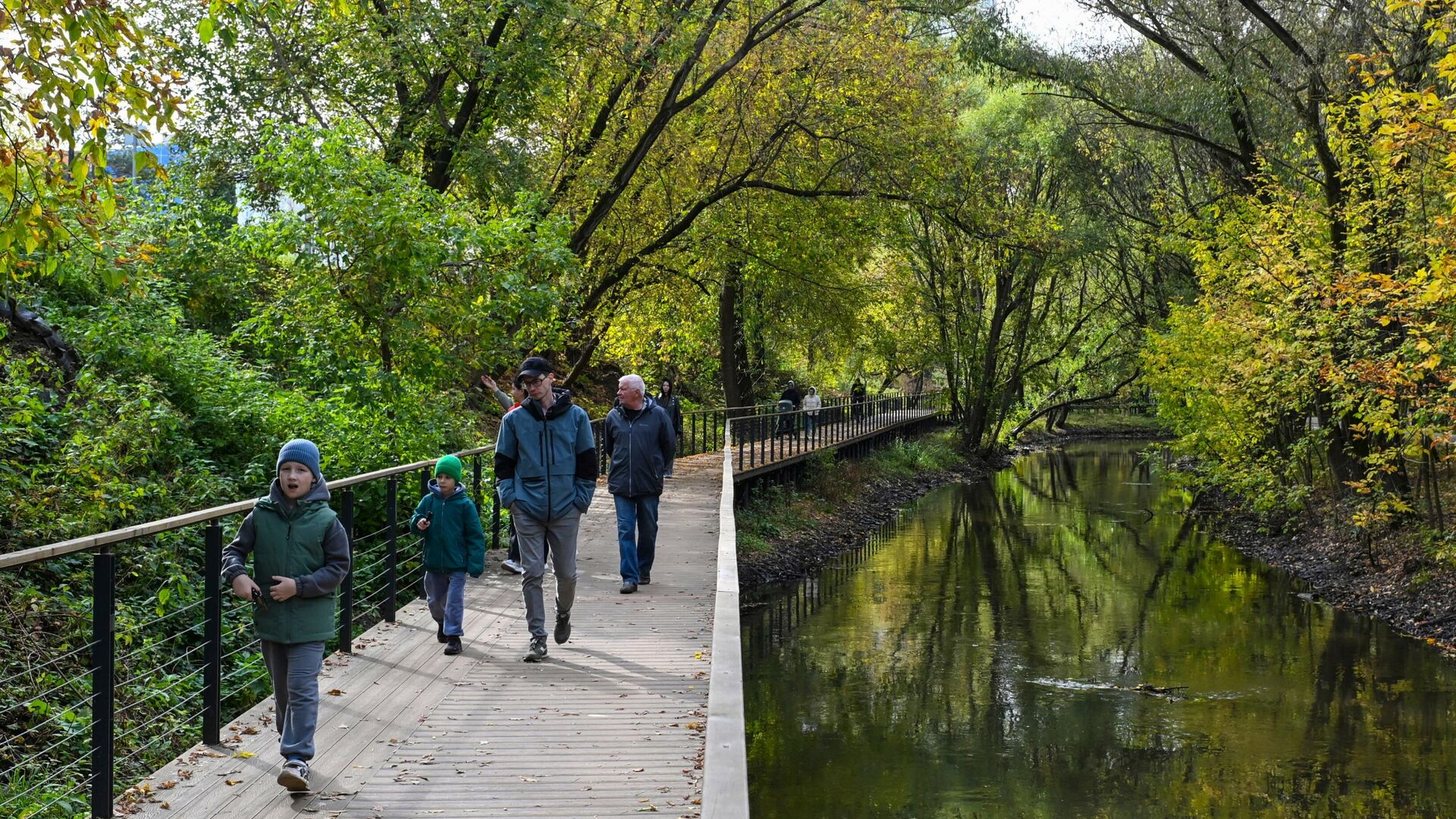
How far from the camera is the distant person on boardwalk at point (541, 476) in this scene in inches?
333

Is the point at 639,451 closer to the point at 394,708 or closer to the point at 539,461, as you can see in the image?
the point at 539,461

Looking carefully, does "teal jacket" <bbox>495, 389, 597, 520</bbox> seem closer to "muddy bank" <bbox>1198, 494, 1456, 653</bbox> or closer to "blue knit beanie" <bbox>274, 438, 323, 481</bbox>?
"blue knit beanie" <bbox>274, 438, 323, 481</bbox>

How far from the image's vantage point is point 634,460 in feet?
36.4

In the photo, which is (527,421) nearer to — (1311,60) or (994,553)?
(1311,60)

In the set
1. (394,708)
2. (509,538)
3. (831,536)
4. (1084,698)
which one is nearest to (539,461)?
(394,708)

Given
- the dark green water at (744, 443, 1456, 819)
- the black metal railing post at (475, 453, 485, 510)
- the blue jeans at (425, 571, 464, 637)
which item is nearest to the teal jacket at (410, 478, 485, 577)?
the blue jeans at (425, 571, 464, 637)

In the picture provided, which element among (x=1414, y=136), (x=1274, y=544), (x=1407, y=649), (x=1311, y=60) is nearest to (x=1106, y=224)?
(x=1274, y=544)

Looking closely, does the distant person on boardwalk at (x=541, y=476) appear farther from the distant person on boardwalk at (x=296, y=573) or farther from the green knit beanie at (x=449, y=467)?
the distant person on boardwalk at (x=296, y=573)

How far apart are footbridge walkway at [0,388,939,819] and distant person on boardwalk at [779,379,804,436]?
18.1 meters

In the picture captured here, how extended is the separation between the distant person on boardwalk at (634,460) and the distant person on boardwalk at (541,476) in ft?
7.68

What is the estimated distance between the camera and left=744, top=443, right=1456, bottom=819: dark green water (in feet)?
37.8

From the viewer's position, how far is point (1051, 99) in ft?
112

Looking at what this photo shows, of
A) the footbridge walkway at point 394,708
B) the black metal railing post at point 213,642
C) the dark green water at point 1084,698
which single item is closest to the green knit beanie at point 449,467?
the footbridge walkway at point 394,708

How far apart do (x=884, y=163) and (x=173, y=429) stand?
555 inches
